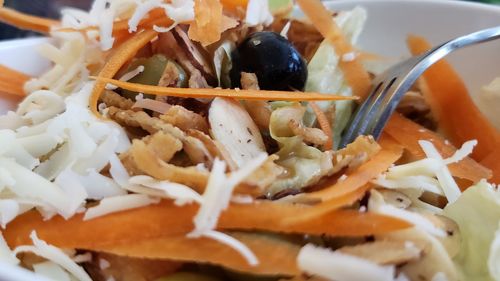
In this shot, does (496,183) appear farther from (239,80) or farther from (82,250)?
(82,250)

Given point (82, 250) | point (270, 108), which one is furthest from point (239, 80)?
point (82, 250)

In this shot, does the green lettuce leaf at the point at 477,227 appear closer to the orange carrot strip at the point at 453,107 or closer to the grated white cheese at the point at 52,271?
the orange carrot strip at the point at 453,107

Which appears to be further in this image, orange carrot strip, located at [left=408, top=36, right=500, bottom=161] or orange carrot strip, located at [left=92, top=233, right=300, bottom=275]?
orange carrot strip, located at [left=408, top=36, right=500, bottom=161]

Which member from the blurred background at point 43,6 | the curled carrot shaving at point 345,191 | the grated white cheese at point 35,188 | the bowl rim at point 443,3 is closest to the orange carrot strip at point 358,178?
the curled carrot shaving at point 345,191

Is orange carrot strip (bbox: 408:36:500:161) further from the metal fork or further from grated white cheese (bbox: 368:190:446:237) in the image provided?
grated white cheese (bbox: 368:190:446:237)

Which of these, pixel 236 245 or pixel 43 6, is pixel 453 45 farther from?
pixel 43 6

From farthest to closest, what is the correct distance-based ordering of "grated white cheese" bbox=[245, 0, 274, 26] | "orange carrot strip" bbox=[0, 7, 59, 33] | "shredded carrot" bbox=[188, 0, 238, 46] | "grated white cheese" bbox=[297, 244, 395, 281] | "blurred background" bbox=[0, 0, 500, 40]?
"blurred background" bbox=[0, 0, 500, 40]
"orange carrot strip" bbox=[0, 7, 59, 33]
"grated white cheese" bbox=[245, 0, 274, 26]
"shredded carrot" bbox=[188, 0, 238, 46]
"grated white cheese" bbox=[297, 244, 395, 281]

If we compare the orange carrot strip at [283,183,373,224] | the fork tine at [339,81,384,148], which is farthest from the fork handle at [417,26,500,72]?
the orange carrot strip at [283,183,373,224]

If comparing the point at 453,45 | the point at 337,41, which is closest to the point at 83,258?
the point at 337,41
